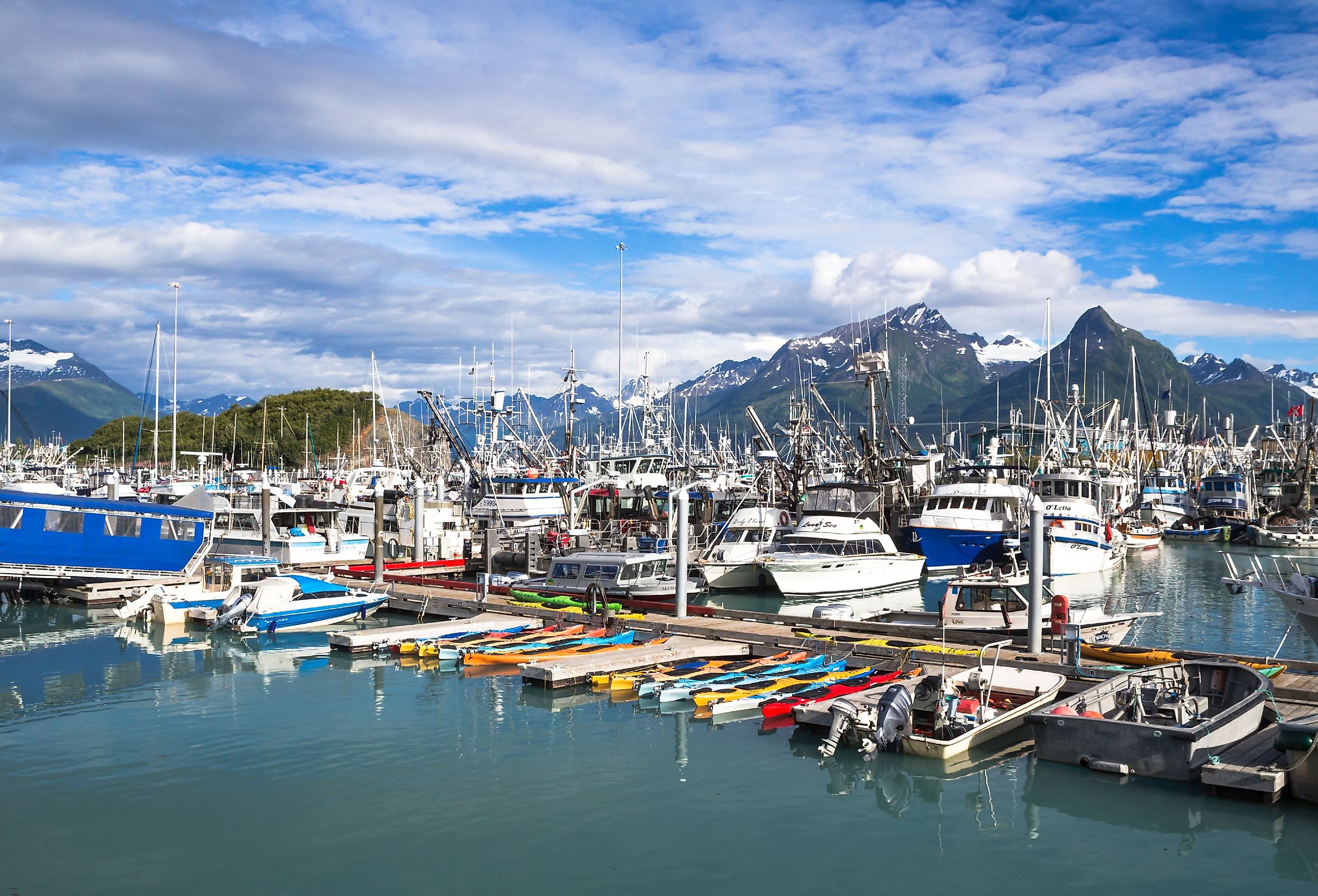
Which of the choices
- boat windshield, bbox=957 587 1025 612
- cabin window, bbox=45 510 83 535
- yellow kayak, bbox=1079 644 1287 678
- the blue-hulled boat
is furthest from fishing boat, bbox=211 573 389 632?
yellow kayak, bbox=1079 644 1287 678

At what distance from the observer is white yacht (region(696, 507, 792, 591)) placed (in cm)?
4384

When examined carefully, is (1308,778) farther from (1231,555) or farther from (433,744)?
(1231,555)

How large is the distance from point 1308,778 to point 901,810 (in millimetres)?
5706

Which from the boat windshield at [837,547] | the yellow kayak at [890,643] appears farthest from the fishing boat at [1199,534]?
the yellow kayak at [890,643]

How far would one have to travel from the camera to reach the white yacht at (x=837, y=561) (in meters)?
40.4

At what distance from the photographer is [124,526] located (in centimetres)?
3697

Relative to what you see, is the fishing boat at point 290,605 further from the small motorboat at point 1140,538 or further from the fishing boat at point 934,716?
the small motorboat at point 1140,538

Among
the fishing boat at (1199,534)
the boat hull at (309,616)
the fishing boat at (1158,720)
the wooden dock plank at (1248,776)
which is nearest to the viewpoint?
the wooden dock plank at (1248,776)

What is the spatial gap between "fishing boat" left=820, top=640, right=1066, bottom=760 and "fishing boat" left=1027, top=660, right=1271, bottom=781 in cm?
94

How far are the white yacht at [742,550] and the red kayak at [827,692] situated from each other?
20.5 metres

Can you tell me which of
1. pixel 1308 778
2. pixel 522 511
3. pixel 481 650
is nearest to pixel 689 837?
pixel 1308 778

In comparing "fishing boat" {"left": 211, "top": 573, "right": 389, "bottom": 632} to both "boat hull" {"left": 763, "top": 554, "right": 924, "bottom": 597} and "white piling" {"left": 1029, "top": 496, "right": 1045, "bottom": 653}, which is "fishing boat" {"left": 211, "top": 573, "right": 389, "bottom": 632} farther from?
"white piling" {"left": 1029, "top": 496, "right": 1045, "bottom": 653}

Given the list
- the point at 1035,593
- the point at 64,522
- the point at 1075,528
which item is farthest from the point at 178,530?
the point at 1075,528

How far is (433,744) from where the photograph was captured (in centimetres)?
1898
